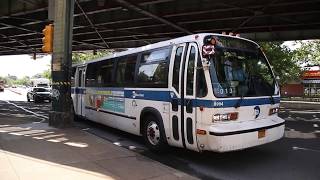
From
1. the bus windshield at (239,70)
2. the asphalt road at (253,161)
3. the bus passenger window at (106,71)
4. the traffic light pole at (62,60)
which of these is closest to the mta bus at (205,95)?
the bus windshield at (239,70)

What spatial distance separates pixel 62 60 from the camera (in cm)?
Answer: 1399

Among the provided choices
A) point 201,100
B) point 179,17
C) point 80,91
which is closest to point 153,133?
point 201,100

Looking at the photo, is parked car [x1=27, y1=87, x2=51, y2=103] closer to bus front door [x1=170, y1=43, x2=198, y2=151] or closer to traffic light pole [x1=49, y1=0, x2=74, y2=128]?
traffic light pole [x1=49, y1=0, x2=74, y2=128]

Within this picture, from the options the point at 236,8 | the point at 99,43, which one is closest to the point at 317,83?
the point at 99,43

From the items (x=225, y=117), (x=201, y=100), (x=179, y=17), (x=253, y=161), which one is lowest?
(x=253, y=161)

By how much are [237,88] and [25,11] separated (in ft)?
53.2

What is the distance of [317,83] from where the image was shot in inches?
2232

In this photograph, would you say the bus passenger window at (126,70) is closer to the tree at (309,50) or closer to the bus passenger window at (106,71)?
the bus passenger window at (106,71)

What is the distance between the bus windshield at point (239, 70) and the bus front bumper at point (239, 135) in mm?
601

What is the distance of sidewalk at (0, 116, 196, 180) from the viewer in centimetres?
717

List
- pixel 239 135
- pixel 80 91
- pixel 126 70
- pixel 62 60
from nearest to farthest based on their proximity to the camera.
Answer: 1. pixel 239 135
2. pixel 126 70
3. pixel 62 60
4. pixel 80 91

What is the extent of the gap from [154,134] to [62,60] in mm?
5861

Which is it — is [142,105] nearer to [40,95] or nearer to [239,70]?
[239,70]

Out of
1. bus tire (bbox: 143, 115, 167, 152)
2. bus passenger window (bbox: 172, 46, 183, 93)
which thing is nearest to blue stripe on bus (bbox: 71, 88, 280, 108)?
bus passenger window (bbox: 172, 46, 183, 93)
